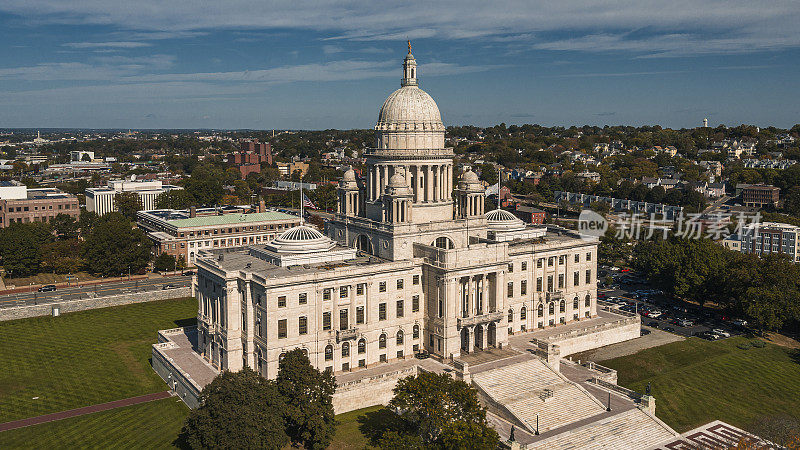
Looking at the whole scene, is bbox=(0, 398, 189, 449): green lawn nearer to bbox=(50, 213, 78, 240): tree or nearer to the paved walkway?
the paved walkway

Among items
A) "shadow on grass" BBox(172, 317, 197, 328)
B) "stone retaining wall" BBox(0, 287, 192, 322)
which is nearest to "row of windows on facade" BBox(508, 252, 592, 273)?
"shadow on grass" BBox(172, 317, 197, 328)

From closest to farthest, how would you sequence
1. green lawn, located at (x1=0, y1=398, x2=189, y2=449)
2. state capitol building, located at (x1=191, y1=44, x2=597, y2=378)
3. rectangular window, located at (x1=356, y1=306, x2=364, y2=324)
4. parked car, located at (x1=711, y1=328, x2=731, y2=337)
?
green lawn, located at (x1=0, y1=398, x2=189, y2=449)
state capitol building, located at (x1=191, y1=44, x2=597, y2=378)
rectangular window, located at (x1=356, y1=306, x2=364, y2=324)
parked car, located at (x1=711, y1=328, x2=731, y2=337)

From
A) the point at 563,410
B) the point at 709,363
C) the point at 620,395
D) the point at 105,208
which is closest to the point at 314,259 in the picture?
the point at 563,410

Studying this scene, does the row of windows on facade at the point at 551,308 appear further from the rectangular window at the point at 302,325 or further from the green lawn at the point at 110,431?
the green lawn at the point at 110,431

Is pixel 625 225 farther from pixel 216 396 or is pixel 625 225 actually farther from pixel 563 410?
pixel 216 396

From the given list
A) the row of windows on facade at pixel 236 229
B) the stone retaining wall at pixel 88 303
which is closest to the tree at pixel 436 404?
the stone retaining wall at pixel 88 303

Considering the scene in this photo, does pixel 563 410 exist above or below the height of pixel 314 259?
below
